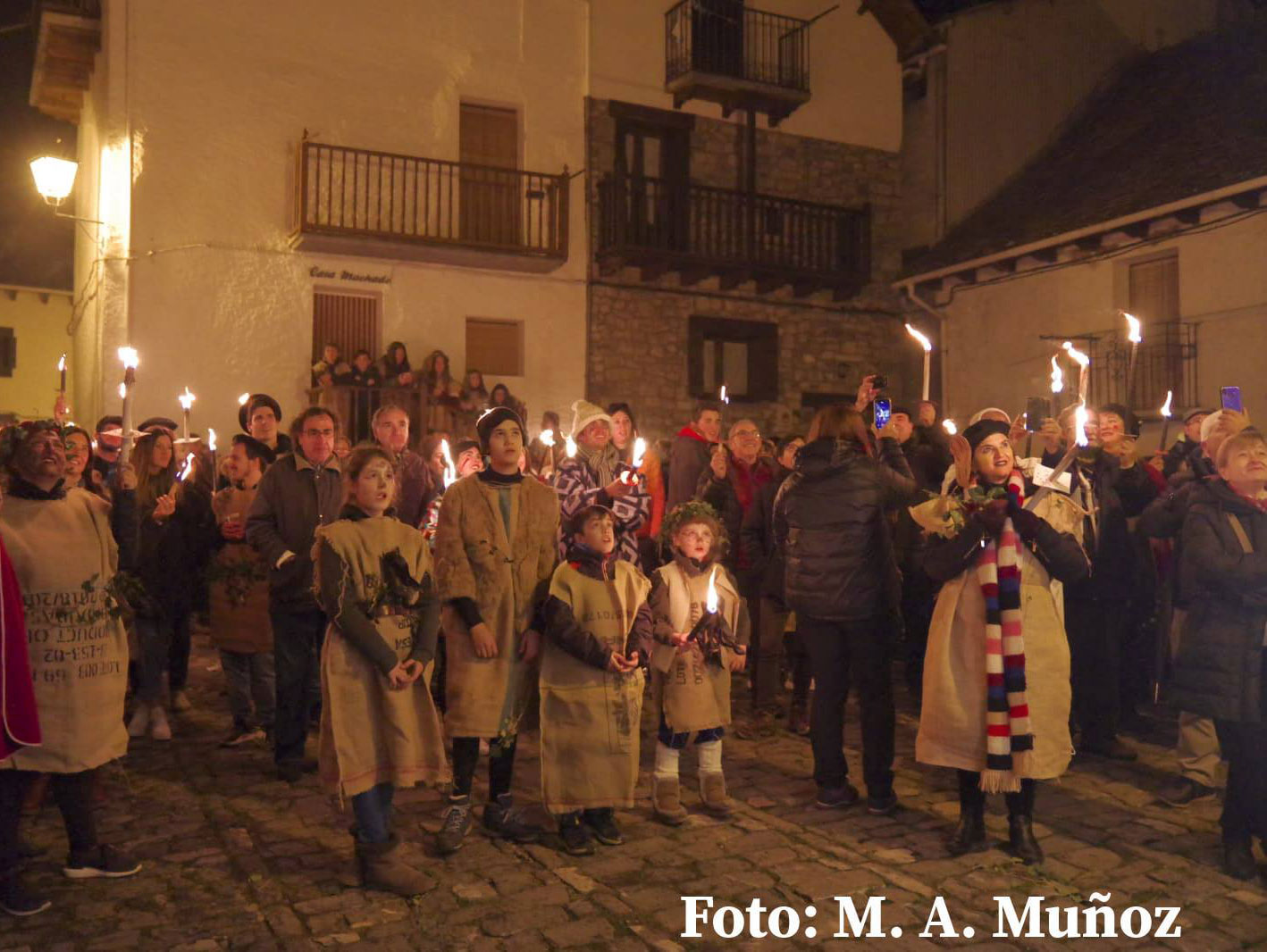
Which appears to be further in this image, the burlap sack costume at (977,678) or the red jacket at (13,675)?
the burlap sack costume at (977,678)

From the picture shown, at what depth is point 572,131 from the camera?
667 inches

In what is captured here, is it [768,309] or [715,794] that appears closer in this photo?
[715,794]

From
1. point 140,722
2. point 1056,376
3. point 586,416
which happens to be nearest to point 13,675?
point 140,722

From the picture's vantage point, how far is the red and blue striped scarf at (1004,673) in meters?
4.84

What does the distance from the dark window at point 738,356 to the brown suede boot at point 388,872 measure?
13816 mm

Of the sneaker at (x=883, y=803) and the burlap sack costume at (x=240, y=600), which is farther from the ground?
the burlap sack costume at (x=240, y=600)

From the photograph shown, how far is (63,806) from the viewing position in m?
4.61

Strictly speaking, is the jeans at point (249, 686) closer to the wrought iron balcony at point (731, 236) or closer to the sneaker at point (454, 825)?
the sneaker at point (454, 825)

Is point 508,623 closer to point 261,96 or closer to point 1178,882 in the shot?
point 1178,882

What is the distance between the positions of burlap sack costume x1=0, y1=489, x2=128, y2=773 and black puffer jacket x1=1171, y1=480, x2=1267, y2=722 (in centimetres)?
459

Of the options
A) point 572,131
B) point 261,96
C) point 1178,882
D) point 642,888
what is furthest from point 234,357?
point 1178,882

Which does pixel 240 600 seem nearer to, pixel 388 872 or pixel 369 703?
pixel 369 703

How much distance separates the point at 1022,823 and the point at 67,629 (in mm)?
4091

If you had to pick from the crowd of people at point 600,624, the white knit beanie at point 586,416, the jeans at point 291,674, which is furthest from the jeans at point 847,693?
the jeans at point 291,674
